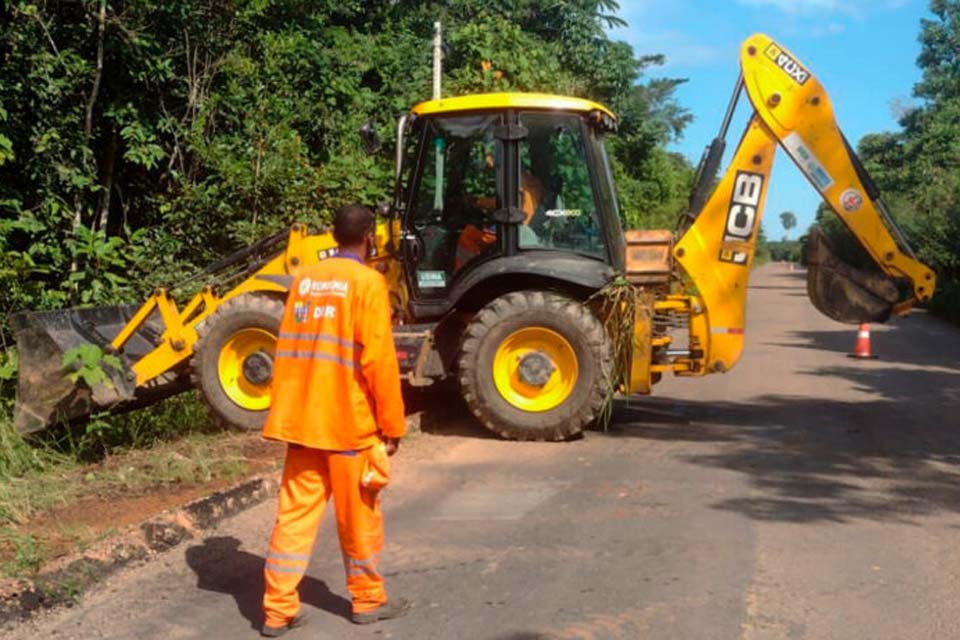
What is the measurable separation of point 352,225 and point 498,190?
4.50 m

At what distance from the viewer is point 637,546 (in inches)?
234

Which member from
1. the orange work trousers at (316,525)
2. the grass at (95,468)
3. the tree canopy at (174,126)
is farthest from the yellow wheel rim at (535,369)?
the orange work trousers at (316,525)

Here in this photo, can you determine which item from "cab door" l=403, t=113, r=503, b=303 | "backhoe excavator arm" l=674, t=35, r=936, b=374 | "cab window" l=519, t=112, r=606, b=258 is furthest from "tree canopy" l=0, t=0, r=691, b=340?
"backhoe excavator arm" l=674, t=35, r=936, b=374

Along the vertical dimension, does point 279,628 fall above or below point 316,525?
below

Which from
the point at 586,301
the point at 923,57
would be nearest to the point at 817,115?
the point at 586,301

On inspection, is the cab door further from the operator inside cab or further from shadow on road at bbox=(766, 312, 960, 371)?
shadow on road at bbox=(766, 312, 960, 371)

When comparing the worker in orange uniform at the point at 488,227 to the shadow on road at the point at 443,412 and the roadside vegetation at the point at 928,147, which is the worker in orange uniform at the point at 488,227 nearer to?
the shadow on road at the point at 443,412

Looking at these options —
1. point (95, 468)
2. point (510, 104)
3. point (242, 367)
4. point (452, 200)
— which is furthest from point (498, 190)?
point (95, 468)

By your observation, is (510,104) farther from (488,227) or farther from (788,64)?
(788,64)

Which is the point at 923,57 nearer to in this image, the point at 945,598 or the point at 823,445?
the point at 823,445

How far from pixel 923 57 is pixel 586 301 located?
4761 centimetres

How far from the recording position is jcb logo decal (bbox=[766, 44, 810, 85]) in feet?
31.9

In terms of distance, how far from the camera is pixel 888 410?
11.0 meters

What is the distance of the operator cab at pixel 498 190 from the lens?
9.28 m
